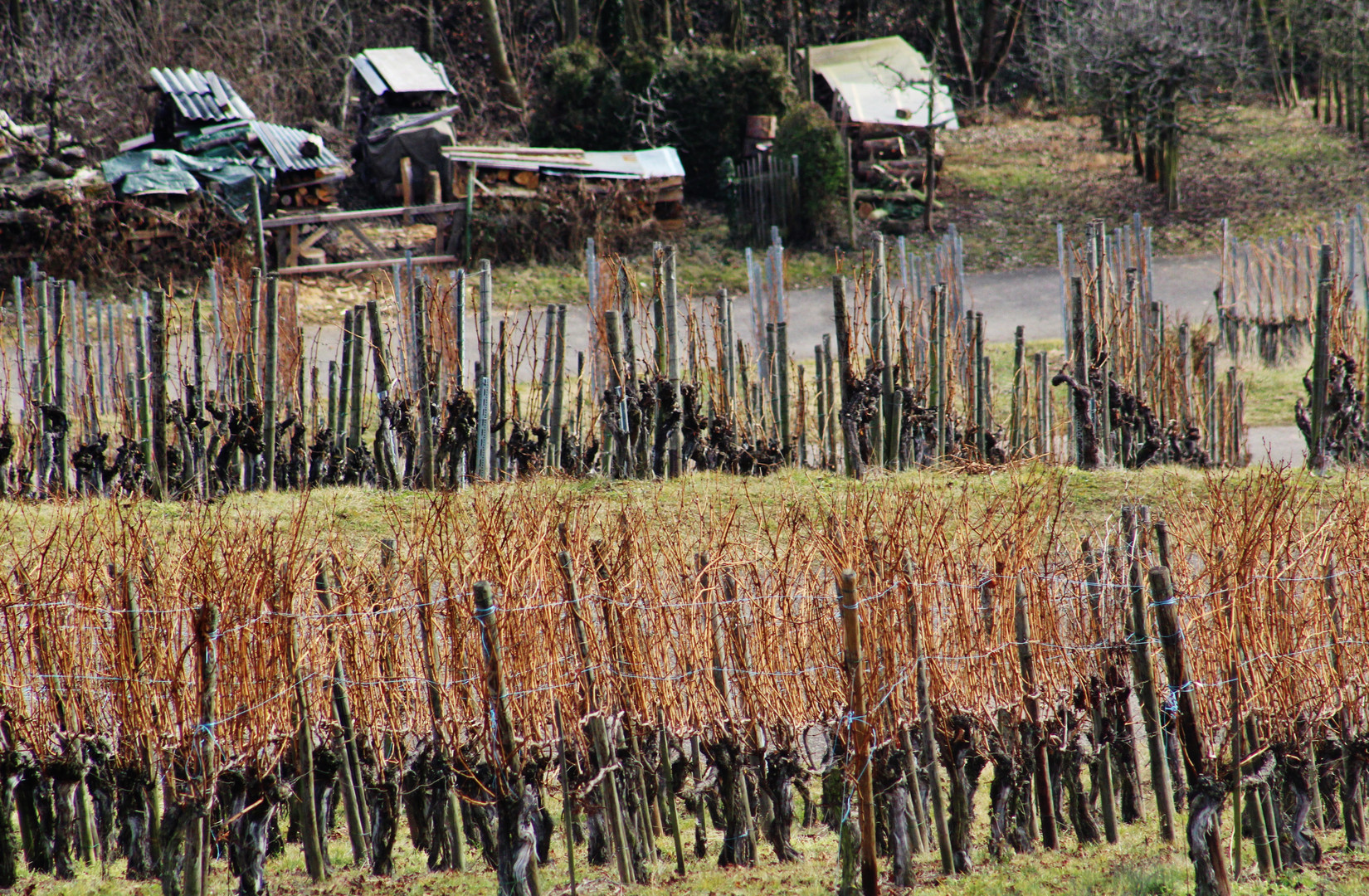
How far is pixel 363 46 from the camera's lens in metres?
26.6

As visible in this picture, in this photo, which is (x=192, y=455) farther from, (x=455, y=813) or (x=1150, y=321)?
(x=1150, y=321)

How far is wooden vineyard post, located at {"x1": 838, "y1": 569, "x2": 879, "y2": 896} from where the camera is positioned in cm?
464

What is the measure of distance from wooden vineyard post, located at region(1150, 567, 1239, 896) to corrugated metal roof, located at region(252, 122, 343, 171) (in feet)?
53.0

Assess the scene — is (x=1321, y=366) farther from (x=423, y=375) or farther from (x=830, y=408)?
(x=423, y=375)

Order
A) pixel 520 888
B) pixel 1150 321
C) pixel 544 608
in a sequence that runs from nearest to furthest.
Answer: pixel 520 888 → pixel 544 608 → pixel 1150 321

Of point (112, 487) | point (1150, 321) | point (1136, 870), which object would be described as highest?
point (1150, 321)

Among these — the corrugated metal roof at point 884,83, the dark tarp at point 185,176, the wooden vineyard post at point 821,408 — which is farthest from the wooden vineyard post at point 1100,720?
the corrugated metal roof at point 884,83

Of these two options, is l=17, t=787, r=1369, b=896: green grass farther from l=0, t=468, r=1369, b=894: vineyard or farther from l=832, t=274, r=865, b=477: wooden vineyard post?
l=832, t=274, r=865, b=477: wooden vineyard post

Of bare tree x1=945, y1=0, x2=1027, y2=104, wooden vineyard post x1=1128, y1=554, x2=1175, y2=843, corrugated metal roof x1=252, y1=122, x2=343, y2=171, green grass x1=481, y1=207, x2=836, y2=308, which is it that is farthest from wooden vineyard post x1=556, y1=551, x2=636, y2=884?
bare tree x1=945, y1=0, x2=1027, y2=104

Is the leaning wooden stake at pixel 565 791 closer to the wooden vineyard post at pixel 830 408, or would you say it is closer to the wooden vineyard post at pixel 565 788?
the wooden vineyard post at pixel 565 788

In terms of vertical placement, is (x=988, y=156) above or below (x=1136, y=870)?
above

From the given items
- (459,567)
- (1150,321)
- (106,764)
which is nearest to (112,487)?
(106,764)

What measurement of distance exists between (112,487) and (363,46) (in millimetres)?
19412

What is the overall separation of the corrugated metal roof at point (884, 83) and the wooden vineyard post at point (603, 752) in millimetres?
16037
